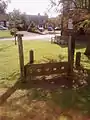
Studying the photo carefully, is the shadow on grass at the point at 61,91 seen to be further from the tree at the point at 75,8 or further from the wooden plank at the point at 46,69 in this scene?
the tree at the point at 75,8

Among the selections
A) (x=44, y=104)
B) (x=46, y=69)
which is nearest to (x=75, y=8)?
(x=46, y=69)

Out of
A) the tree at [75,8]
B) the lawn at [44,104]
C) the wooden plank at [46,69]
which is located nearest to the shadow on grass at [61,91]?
the lawn at [44,104]

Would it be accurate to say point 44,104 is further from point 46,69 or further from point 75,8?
point 75,8

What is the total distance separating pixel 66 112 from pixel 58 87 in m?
2.28

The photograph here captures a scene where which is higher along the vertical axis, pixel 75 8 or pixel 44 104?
pixel 75 8

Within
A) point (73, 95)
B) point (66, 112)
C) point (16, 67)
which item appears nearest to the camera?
point (66, 112)

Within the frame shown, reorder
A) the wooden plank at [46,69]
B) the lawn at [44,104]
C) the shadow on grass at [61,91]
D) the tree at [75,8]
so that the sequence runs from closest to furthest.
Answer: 1. the lawn at [44,104]
2. the shadow on grass at [61,91]
3. the wooden plank at [46,69]
4. the tree at [75,8]

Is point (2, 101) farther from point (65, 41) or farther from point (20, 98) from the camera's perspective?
point (65, 41)

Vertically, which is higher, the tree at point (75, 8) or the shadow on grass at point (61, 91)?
the tree at point (75, 8)

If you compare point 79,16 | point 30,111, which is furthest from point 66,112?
point 79,16

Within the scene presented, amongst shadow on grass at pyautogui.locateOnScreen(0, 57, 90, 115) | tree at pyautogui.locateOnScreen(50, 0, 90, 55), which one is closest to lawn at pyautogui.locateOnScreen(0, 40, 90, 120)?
shadow on grass at pyautogui.locateOnScreen(0, 57, 90, 115)

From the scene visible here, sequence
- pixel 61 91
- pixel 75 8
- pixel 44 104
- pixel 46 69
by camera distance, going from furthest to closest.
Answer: pixel 75 8 → pixel 46 69 → pixel 61 91 → pixel 44 104

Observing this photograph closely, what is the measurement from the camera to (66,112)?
615 centimetres

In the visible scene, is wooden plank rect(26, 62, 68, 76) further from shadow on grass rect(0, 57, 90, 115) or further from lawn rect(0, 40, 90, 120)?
lawn rect(0, 40, 90, 120)
